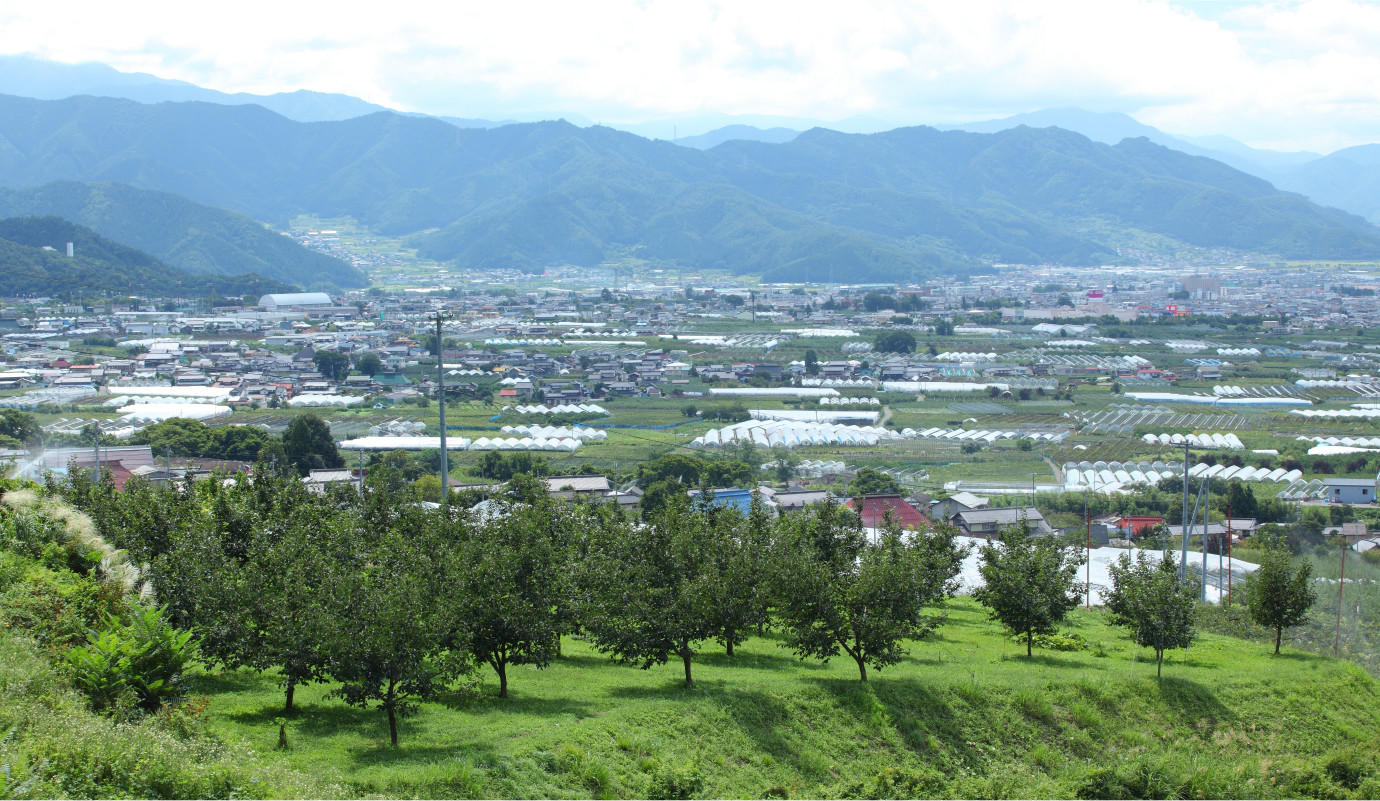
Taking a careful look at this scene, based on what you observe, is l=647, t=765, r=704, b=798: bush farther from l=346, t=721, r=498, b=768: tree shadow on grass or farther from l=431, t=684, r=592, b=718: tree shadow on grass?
l=346, t=721, r=498, b=768: tree shadow on grass

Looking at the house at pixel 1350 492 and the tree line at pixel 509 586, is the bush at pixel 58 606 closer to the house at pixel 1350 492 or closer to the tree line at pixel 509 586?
the tree line at pixel 509 586

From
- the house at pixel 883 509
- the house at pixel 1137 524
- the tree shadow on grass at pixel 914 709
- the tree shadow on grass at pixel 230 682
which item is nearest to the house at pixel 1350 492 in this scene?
the house at pixel 1137 524

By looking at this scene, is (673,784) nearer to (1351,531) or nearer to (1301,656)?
(1301,656)

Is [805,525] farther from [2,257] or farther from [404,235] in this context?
[404,235]

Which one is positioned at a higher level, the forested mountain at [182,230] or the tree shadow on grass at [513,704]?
the forested mountain at [182,230]

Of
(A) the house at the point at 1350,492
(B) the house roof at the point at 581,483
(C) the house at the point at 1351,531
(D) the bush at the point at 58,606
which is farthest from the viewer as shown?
(A) the house at the point at 1350,492

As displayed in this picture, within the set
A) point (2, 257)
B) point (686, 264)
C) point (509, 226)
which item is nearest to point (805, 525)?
point (2, 257)
